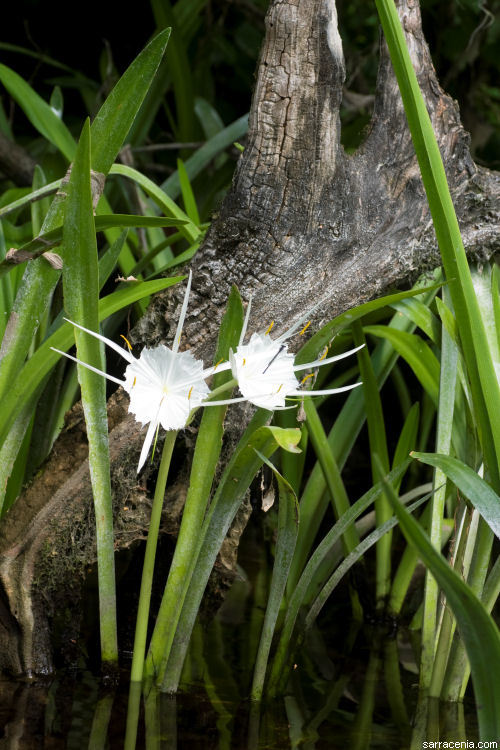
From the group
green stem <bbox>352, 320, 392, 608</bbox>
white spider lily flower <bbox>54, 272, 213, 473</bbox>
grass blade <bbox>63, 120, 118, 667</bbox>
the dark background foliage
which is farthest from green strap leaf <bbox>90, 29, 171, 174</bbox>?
the dark background foliage

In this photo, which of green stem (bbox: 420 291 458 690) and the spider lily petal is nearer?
the spider lily petal

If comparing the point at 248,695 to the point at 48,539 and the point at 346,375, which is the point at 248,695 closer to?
the point at 48,539

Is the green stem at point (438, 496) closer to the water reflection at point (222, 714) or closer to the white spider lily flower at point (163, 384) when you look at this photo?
the water reflection at point (222, 714)

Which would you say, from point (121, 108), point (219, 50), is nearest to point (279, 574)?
point (121, 108)

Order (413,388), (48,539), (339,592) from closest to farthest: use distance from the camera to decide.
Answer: (48,539)
(339,592)
(413,388)

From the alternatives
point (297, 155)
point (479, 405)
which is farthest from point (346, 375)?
point (479, 405)

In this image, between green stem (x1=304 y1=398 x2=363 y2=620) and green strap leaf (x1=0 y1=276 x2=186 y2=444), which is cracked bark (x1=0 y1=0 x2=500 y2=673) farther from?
green stem (x1=304 y1=398 x2=363 y2=620)
